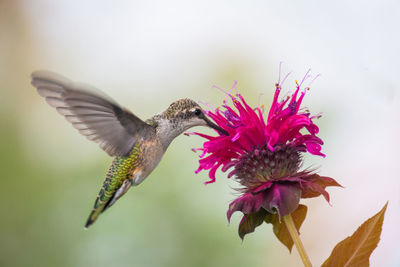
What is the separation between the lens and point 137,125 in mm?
783

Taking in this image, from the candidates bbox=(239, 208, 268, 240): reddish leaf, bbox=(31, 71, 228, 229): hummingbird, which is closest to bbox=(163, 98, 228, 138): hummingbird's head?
bbox=(31, 71, 228, 229): hummingbird

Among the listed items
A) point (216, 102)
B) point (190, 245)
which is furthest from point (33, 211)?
point (216, 102)

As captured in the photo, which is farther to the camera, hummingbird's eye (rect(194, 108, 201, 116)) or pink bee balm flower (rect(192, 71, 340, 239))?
hummingbird's eye (rect(194, 108, 201, 116))

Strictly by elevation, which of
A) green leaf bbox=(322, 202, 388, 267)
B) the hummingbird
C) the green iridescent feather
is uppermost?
the hummingbird

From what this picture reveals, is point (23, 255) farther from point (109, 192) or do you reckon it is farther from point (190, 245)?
point (109, 192)

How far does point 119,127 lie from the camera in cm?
76

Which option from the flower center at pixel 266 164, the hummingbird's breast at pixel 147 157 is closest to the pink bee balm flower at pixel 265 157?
the flower center at pixel 266 164

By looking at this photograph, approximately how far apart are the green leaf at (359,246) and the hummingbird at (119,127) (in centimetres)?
24

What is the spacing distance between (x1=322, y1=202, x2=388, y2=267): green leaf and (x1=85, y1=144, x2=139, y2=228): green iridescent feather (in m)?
0.39

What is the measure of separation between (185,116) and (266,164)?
0.56ft

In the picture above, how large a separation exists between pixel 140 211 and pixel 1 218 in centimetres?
66

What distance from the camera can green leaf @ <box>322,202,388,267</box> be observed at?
0.58m

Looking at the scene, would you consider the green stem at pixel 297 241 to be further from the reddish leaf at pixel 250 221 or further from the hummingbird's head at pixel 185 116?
the hummingbird's head at pixel 185 116

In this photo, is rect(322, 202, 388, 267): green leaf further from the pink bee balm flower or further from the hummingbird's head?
the hummingbird's head
